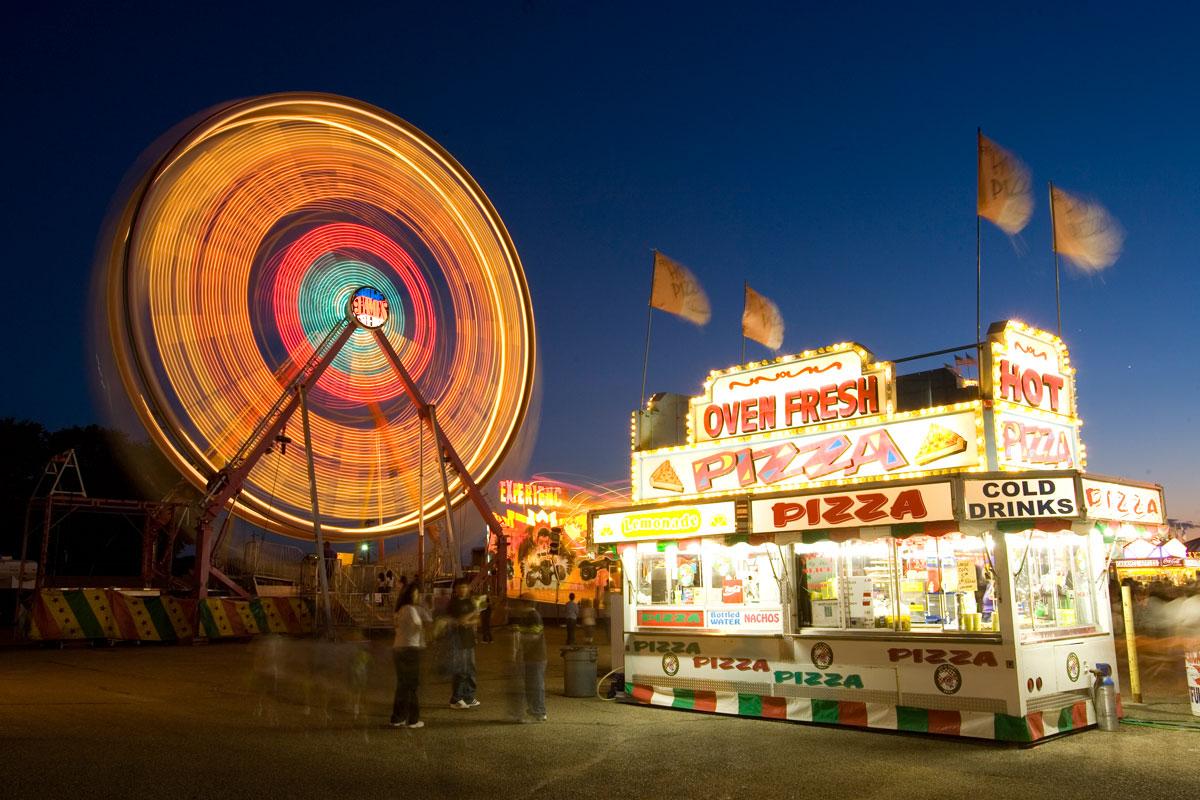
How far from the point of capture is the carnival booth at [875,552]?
437 inches

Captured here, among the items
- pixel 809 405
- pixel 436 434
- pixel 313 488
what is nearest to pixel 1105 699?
pixel 809 405

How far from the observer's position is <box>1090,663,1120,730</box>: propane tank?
38.1 ft

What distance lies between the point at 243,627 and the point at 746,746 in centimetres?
2222

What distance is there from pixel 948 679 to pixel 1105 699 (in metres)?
2.12

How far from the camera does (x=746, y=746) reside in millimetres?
10523

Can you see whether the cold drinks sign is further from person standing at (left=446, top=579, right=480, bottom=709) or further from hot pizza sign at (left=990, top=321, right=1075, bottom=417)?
person standing at (left=446, top=579, right=480, bottom=709)

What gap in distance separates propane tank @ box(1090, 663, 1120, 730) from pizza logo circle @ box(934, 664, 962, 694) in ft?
6.42

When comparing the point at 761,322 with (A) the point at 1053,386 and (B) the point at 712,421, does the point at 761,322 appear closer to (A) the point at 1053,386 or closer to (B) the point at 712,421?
(B) the point at 712,421

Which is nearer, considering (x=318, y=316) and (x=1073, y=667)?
(x=1073, y=667)

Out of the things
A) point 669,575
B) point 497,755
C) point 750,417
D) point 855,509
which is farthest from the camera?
point 669,575

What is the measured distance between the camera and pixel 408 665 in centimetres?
1161

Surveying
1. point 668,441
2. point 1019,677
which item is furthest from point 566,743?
point 668,441

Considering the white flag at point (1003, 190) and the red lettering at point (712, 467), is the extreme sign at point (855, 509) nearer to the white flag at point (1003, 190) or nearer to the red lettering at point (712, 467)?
the red lettering at point (712, 467)

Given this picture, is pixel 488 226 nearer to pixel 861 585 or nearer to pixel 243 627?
pixel 243 627
